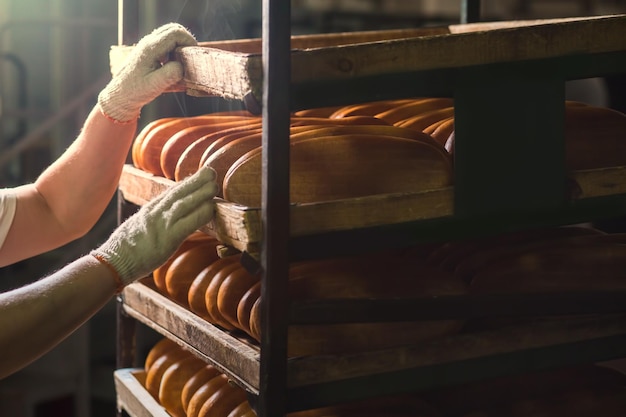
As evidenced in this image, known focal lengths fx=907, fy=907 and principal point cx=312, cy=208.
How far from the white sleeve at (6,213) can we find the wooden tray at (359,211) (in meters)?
0.74

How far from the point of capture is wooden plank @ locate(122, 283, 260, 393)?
152 cm

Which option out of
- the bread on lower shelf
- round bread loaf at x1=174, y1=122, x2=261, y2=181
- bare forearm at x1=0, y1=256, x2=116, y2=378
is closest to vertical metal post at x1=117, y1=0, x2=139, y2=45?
round bread loaf at x1=174, y1=122, x2=261, y2=181

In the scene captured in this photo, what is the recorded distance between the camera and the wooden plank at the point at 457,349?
1.49 m

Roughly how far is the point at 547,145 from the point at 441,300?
32 cm

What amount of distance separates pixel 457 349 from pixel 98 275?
646 mm

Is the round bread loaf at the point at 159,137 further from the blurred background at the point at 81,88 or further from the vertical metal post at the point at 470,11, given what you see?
the vertical metal post at the point at 470,11

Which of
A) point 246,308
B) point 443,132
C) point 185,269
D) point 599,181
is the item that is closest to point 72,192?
point 185,269

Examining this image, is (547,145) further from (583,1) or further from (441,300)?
(583,1)

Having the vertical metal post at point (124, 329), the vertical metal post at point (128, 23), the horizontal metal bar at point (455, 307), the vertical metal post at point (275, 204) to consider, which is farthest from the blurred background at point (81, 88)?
the horizontal metal bar at point (455, 307)

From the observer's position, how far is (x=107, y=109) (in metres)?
1.98

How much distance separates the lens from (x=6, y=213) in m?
2.13

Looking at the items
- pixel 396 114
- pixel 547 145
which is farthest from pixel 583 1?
pixel 547 145

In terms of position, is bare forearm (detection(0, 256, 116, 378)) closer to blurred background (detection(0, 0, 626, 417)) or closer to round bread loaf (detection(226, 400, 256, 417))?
round bread loaf (detection(226, 400, 256, 417))

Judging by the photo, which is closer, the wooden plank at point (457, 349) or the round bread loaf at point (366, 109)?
the wooden plank at point (457, 349)
